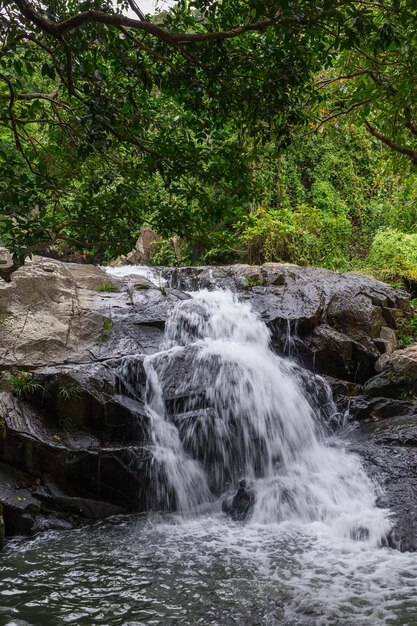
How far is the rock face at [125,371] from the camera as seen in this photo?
6.26 meters

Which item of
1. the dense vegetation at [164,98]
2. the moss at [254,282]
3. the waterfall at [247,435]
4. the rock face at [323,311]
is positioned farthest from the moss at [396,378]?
the dense vegetation at [164,98]

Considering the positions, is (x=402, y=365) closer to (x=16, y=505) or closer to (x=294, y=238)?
(x=294, y=238)

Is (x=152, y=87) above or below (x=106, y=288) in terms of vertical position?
above

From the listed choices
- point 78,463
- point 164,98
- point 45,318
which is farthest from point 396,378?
point 164,98

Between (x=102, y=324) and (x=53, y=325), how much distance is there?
0.82 metres

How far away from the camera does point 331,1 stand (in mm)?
3160

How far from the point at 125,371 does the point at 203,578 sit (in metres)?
3.58

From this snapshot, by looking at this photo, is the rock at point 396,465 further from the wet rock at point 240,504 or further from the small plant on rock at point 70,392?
the small plant on rock at point 70,392

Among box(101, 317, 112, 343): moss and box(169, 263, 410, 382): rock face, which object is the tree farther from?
box(169, 263, 410, 382): rock face

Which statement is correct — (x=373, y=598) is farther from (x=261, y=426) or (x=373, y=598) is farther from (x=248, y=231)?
(x=248, y=231)

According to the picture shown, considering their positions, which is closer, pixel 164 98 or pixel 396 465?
pixel 164 98

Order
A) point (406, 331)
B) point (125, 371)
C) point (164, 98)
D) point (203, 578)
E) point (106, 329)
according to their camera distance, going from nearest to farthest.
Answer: point (203, 578) → point (164, 98) → point (125, 371) → point (106, 329) → point (406, 331)

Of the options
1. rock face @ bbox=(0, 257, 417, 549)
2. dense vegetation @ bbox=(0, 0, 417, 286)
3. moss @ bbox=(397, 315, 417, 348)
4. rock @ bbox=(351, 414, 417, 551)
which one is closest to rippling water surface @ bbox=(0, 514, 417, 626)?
rock @ bbox=(351, 414, 417, 551)

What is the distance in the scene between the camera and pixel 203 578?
4.52 meters
